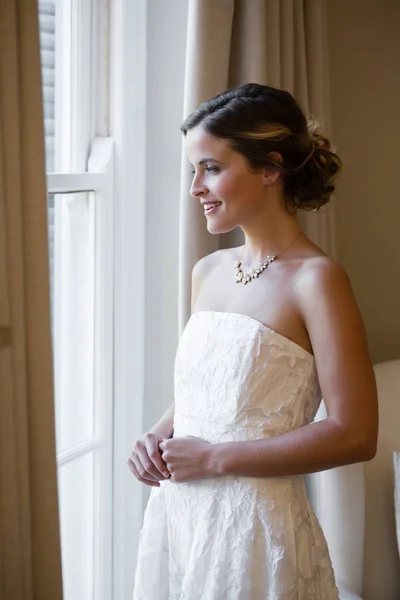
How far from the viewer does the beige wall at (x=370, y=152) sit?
276cm

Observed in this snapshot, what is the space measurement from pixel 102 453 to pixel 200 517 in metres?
0.70

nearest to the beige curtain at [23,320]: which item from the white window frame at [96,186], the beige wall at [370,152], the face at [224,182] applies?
the face at [224,182]

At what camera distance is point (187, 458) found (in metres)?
1.65

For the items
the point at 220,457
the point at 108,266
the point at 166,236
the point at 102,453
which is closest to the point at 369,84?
the point at 166,236

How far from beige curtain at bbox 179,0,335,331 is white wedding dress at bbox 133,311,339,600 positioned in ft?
1.35

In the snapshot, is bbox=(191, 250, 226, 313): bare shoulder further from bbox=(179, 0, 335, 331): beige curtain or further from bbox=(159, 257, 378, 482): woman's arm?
bbox=(159, 257, 378, 482): woman's arm

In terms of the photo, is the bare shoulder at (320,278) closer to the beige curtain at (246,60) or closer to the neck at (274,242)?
the neck at (274,242)

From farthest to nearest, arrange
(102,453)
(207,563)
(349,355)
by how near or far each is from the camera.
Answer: (102,453)
(207,563)
(349,355)

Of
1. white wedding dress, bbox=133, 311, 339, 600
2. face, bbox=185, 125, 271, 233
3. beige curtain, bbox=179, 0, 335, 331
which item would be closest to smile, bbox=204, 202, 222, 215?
face, bbox=185, 125, 271, 233

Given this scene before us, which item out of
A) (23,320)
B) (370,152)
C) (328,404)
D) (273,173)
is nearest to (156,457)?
(328,404)

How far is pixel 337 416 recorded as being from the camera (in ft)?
5.08

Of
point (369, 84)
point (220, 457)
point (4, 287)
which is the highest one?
point (369, 84)

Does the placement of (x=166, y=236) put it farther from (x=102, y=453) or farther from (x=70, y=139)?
(x=102, y=453)

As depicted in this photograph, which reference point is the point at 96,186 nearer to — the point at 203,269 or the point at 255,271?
the point at 203,269
